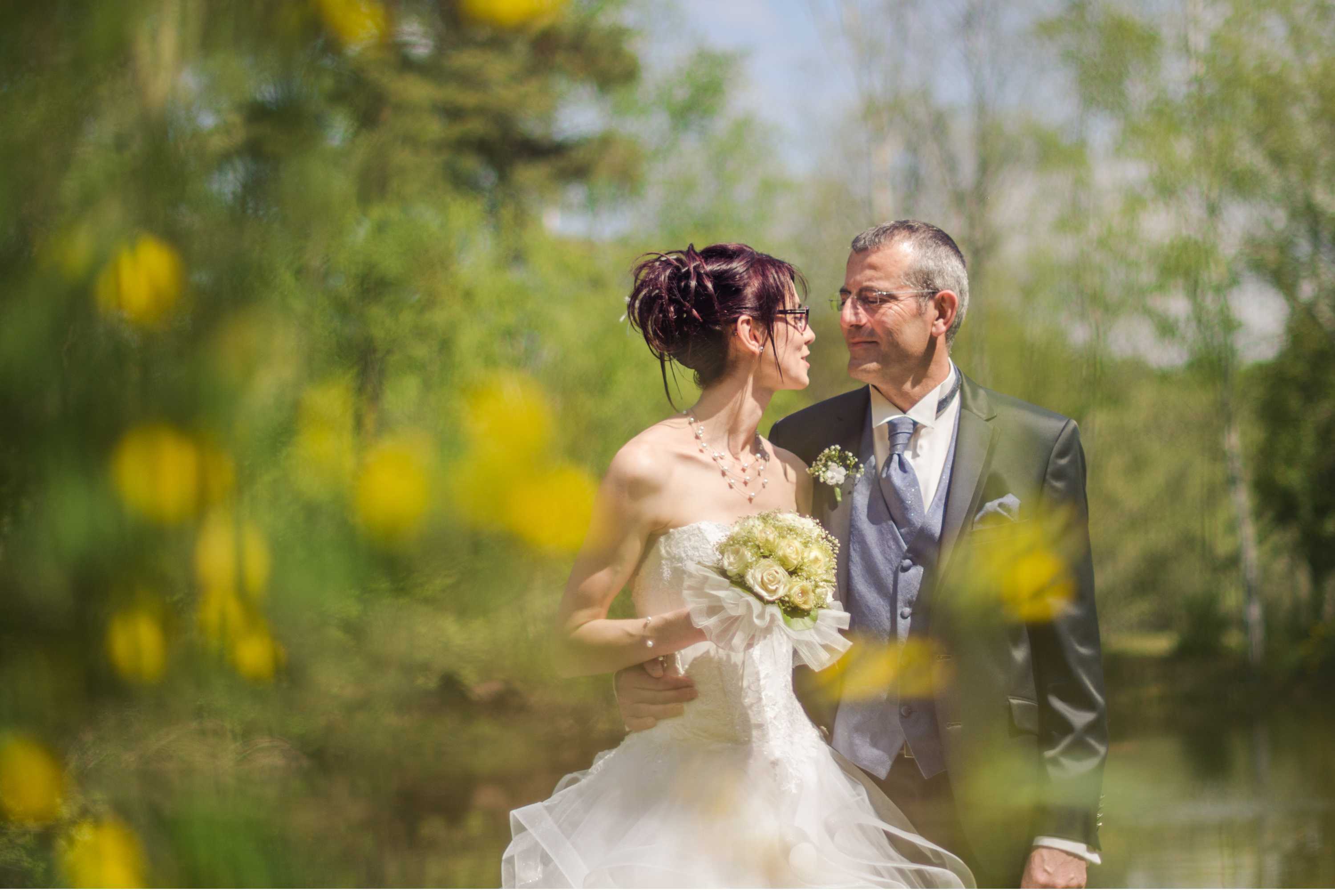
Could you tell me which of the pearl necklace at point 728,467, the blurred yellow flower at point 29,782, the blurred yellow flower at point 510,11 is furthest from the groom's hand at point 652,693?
the blurred yellow flower at point 510,11

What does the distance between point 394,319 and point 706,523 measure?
2268 mm

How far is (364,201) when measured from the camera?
3262 millimetres

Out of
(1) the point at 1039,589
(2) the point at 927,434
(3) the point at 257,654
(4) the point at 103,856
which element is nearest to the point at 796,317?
(2) the point at 927,434

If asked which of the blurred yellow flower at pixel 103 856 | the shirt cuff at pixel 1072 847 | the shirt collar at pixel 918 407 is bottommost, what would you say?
the blurred yellow flower at pixel 103 856

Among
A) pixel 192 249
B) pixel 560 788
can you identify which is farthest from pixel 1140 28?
pixel 560 788

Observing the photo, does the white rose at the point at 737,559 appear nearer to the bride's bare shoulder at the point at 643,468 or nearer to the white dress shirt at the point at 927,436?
the bride's bare shoulder at the point at 643,468

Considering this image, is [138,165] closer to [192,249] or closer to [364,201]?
[192,249]

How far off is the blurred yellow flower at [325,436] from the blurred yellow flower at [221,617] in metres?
0.50

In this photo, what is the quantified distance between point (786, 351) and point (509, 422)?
223 centimetres

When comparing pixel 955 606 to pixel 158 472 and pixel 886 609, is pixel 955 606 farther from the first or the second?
pixel 158 472

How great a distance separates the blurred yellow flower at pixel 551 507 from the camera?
350cm

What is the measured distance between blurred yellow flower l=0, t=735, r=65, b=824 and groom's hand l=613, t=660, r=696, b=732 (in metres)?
1.68

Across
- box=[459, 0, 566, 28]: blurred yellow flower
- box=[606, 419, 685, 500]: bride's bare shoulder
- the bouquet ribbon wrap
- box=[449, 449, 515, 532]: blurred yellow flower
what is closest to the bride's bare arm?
box=[606, 419, 685, 500]: bride's bare shoulder

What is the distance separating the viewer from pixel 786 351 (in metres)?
1.43
